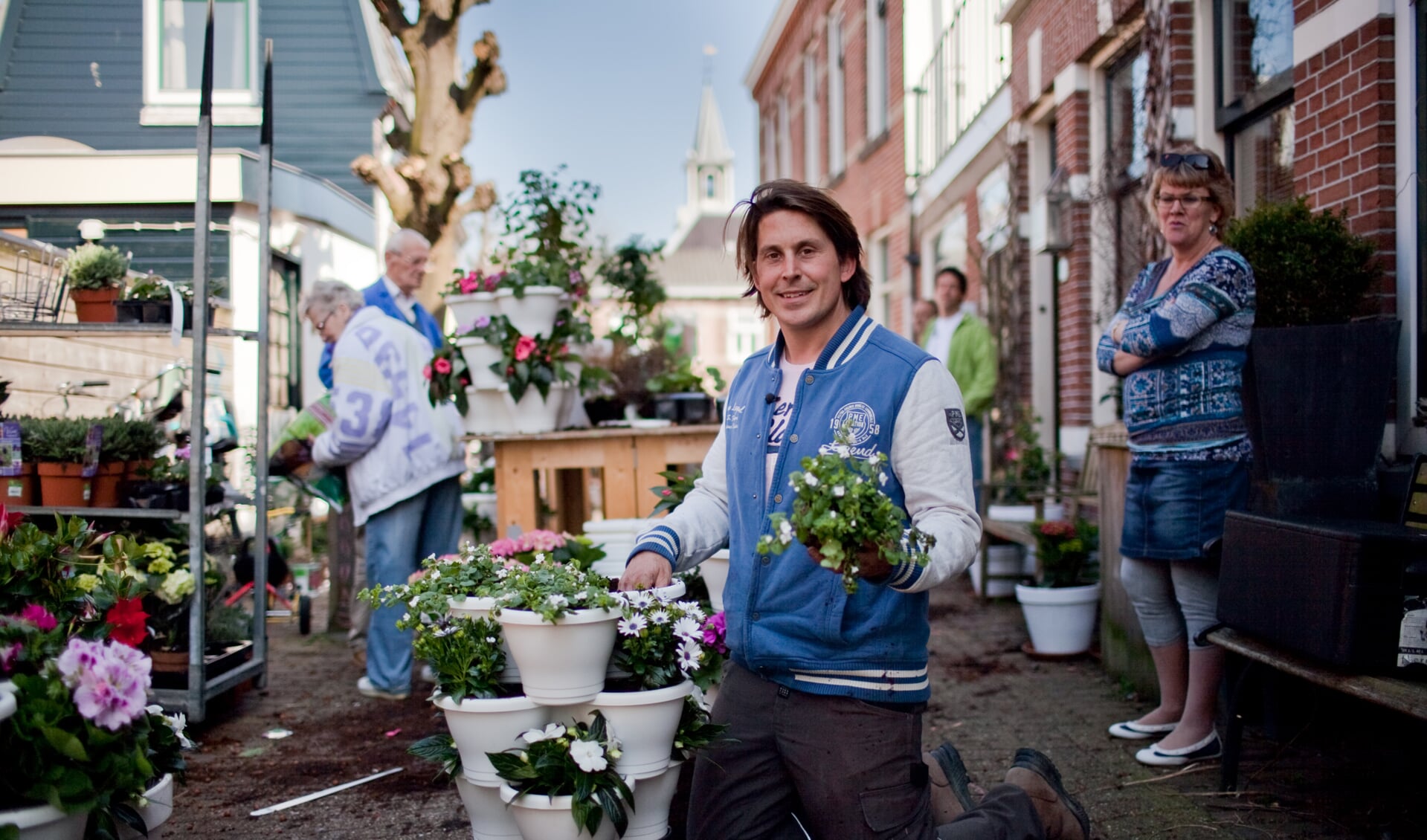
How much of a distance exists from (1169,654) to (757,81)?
2242cm

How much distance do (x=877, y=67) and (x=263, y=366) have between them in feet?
37.0

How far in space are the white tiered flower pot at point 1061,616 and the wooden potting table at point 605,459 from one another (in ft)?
5.78

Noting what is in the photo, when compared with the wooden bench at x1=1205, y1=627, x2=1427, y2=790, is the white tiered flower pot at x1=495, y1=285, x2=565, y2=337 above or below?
above

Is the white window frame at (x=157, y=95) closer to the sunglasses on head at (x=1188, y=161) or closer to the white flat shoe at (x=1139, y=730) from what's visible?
the sunglasses on head at (x=1188, y=161)

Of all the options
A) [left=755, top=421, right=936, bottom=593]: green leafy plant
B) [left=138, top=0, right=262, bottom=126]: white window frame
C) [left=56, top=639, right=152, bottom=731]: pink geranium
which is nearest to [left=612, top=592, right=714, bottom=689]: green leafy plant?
[left=755, top=421, right=936, bottom=593]: green leafy plant

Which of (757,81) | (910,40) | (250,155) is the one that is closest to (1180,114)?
(250,155)

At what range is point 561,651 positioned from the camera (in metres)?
2.21

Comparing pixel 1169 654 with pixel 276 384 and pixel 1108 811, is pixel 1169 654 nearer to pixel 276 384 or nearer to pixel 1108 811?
pixel 1108 811

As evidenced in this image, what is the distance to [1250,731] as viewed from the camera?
4.02 m

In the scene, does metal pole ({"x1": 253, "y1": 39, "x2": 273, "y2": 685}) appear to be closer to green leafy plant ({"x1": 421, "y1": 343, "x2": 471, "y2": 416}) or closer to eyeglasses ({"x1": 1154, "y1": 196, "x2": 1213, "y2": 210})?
green leafy plant ({"x1": 421, "y1": 343, "x2": 471, "y2": 416})

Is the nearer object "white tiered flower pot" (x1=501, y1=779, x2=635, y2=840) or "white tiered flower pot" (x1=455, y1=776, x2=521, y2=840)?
"white tiered flower pot" (x1=501, y1=779, x2=635, y2=840)

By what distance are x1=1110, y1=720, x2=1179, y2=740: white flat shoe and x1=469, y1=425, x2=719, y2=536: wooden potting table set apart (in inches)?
77.9

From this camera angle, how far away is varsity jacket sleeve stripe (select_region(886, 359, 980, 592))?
83.4 inches

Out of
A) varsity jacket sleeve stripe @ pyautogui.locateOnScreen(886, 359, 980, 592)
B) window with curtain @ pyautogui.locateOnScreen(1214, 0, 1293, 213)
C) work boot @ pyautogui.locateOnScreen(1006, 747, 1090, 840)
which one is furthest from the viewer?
window with curtain @ pyautogui.locateOnScreen(1214, 0, 1293, 213)
